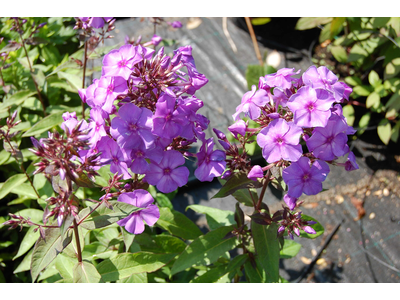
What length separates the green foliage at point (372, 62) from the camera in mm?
3525

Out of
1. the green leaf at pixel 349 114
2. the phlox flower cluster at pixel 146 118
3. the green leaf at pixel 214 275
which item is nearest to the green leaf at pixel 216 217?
the green leaf at pixel 214 275

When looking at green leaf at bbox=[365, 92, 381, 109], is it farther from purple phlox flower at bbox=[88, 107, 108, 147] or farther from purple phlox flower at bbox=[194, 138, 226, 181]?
purple phlox flower at bbox=[88, 107, 108, 147]

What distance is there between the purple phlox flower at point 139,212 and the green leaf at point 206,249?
0.42m

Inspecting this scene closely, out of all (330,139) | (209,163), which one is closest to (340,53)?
(330,139)

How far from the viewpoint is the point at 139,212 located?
5.56ft

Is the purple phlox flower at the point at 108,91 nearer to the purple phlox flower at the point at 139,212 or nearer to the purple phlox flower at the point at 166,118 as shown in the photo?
the purple phlox flower at the point at 166,118

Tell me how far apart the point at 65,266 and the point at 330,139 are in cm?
164

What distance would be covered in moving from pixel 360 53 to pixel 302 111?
2844 mm

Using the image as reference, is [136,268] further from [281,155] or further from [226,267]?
[281,155]

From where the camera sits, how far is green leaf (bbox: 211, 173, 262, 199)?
171 centimetres

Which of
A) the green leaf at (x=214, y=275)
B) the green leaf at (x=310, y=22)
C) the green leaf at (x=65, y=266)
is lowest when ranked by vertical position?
the green leaf at (x=214, y=275)

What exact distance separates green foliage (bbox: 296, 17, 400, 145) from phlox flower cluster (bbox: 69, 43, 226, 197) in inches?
105

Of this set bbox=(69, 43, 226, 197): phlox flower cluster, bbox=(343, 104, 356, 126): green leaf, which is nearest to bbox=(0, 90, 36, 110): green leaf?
bbox=(69, 43, 226, 197): phlox flower cluster

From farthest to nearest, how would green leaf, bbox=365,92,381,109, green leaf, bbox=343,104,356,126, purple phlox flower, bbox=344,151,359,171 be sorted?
green leaf, bbox=343,104,356,126 → green leaf, bbox=365,92,381,109 → purple phlox flower, bbox=344,151,359,171
